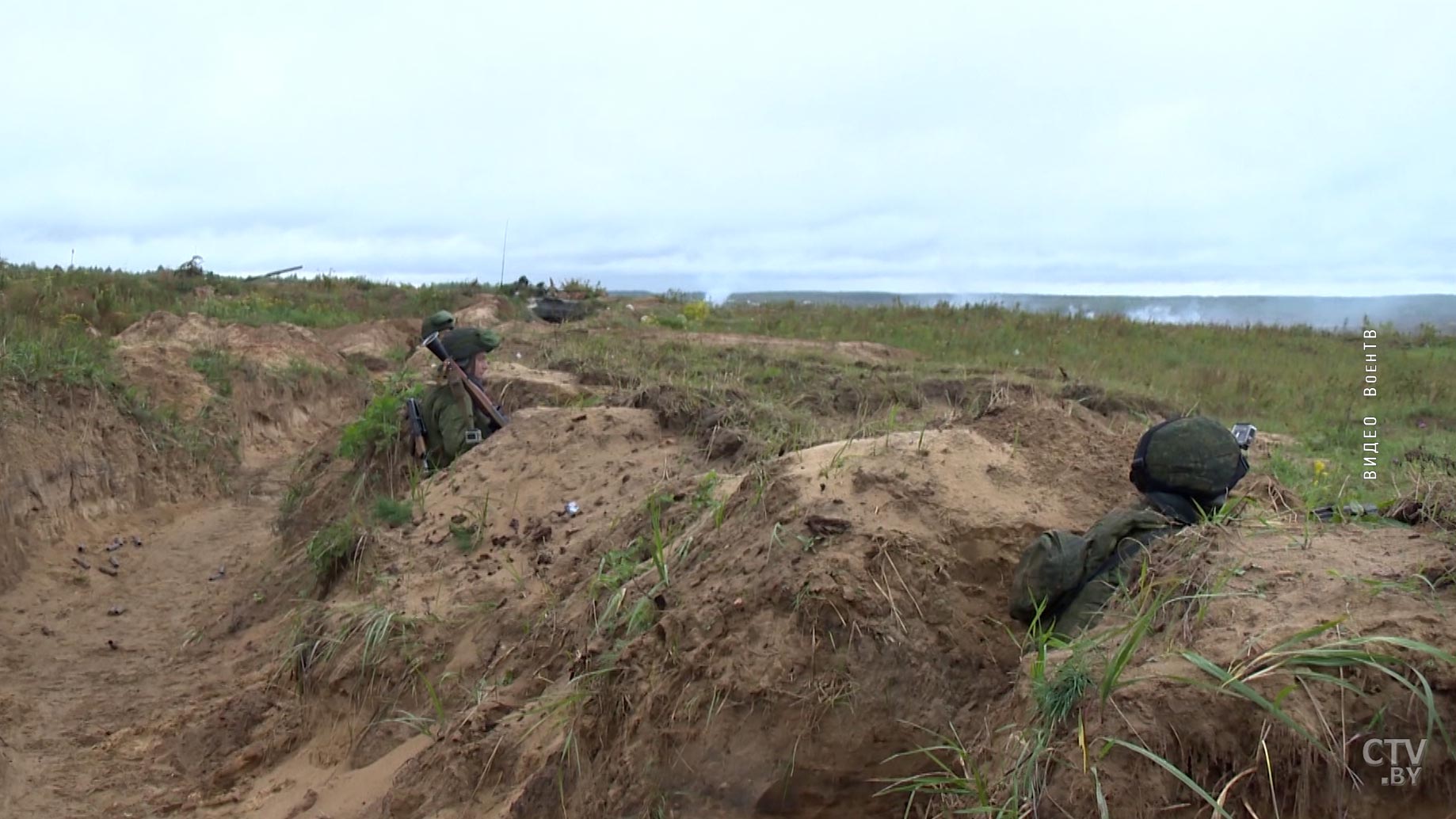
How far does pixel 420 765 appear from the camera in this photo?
3666 mm

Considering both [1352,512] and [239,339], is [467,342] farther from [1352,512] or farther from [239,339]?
[239,339]

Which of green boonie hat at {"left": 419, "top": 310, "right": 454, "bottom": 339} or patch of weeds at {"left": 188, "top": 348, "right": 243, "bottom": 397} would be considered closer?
green boonie hat at {"left": 419, "top": 310, "right": 454, "bottom": 339}

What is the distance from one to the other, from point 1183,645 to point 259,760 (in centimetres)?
367

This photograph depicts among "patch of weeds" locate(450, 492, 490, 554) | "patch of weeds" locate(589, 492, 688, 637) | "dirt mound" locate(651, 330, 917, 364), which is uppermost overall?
"dirt mound" locate(651, 330, 917, 364)

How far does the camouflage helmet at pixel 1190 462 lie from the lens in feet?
11.3

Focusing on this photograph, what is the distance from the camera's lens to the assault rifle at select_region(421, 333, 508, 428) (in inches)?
279

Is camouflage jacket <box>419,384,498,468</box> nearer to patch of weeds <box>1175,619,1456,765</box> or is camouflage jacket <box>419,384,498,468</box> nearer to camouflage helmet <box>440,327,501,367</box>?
camouflage helmet <box>440,327,501,367</box>

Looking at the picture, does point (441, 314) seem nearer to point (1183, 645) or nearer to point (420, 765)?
point (420, 765)

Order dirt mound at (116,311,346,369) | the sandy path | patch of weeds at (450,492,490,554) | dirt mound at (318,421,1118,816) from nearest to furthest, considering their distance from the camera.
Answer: dirt mound at (318,421,1118,816)
the sandy path
patch of weeds at (450,492,490,554)
dirt mound at (116,311,346,369)

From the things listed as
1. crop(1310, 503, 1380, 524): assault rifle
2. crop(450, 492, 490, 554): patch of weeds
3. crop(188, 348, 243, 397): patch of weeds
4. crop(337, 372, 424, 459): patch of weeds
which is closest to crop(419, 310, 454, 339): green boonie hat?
crop(337, 372, 424, 459): patch of weeds

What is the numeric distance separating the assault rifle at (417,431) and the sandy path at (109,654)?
137 cm

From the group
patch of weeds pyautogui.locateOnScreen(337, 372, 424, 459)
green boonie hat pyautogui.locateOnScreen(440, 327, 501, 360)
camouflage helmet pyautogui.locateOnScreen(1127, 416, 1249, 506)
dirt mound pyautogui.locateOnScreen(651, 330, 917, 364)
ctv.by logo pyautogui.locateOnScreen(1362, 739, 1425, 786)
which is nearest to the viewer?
ctv.by logo pyautogui.locateOnScreen(1362, 739, 1425, 786)

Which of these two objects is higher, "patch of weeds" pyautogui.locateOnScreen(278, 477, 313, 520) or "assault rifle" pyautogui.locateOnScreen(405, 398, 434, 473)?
"assault rifle" pyautogui.locateOnScreen(405, 398, 434, 473)

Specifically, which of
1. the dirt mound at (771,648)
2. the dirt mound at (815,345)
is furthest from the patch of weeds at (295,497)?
the dirt mound at (815,345)
